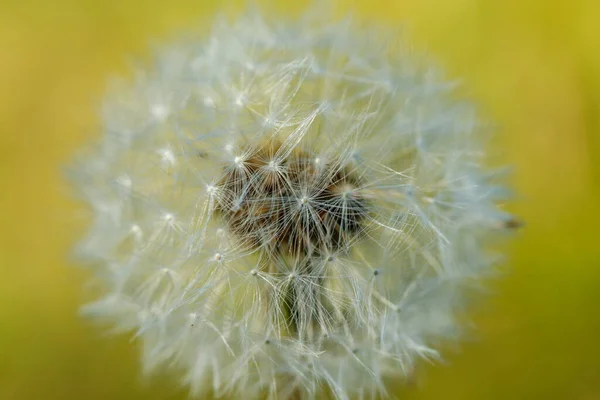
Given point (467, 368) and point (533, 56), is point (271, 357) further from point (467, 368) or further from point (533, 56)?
point (533, 56)

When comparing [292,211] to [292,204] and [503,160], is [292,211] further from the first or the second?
[503,160]

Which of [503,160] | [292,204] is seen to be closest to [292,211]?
[292,204]

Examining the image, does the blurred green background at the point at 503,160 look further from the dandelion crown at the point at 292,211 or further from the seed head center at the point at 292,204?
the seed head center at the point at 292,204

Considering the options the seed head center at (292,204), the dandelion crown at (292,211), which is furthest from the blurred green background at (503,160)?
the seed head center at (292,204)

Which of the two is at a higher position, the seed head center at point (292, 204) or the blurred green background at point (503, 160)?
the blurred green background at point (503, 160)

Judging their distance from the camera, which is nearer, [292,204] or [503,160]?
[292,204]

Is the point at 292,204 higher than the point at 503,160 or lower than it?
lower

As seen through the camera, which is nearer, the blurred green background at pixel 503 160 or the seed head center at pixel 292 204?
the seed head center at pixel 292 204

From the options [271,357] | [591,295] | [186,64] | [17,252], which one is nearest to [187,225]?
[271,357]
